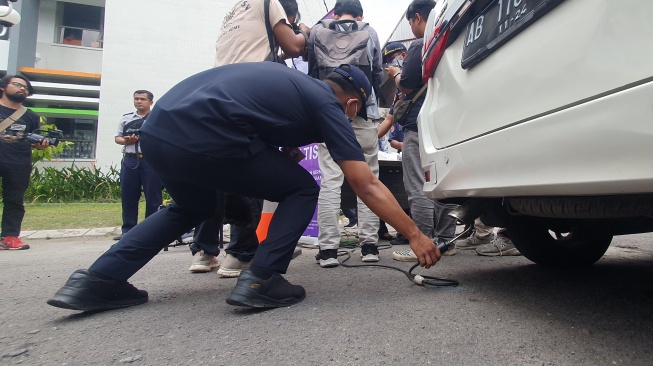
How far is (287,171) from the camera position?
195 centimetres

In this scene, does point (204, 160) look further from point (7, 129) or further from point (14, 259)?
point (7, 129)

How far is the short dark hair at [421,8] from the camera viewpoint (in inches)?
123

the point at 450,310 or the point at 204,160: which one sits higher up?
the point at 204,160

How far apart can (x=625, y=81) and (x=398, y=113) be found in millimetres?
2263

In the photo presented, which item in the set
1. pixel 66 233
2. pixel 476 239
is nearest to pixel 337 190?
pixel 476 239

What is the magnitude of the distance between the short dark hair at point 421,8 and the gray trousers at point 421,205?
2.89 feet

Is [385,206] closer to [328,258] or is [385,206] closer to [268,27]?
[328,258]

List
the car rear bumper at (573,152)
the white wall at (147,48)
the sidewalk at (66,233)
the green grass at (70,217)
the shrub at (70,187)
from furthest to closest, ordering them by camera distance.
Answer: the white wall at (147,48)
the shrub at (70,187)
the green grass at (70,217)
the sidewalk at (66,233)
the car rear bumper at (573,152)

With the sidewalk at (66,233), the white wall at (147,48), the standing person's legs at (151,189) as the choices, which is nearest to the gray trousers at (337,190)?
the standing person's legs at (151,189)

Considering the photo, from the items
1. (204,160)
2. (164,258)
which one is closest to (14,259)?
(164,258)

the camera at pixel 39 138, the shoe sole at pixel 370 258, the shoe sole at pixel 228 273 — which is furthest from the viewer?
the camera at pixel 39 138

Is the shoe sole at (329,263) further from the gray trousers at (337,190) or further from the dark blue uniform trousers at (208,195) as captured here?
the dark blue uniform trousers at (208,195)

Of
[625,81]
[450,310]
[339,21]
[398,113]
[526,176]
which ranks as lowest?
[450,310]

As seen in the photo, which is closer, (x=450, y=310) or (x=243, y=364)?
(x=243, y=364)
